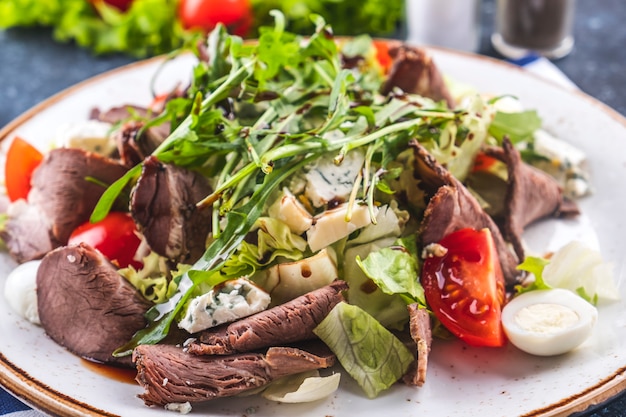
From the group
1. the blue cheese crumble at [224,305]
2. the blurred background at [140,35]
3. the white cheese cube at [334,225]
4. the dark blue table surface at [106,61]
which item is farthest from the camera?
the blurred background at [140,35]

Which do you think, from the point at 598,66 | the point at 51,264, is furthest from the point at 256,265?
the point at 598,66

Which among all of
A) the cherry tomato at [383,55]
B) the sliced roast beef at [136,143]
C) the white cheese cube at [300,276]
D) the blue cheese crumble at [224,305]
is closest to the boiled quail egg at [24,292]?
the sliced roast beef at [136,143]

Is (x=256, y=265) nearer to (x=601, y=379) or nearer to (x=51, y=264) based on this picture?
(x=51, y=264)

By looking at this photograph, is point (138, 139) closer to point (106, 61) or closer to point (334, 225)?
point (334, 225)

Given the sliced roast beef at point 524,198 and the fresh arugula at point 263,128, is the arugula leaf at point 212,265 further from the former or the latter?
the sliced roast beef at point 524,198

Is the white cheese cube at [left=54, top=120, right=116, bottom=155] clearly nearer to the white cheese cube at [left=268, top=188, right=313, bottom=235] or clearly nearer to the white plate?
the white plate

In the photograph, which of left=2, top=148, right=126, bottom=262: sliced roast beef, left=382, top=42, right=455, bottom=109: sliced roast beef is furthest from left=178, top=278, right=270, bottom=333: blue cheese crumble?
left=382, top=42, right=455, bottom=109: sliced roast beef
